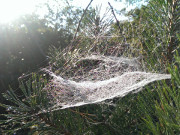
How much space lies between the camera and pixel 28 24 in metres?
4.63

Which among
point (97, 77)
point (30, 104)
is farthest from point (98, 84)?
point (30, 104)

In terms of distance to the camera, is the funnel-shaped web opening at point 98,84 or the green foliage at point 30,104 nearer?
the green foliage at point 30,104

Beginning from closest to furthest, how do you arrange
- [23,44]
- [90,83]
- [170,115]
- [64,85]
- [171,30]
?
[170,115] < [171,30] < [64,85] < [90,83] < [23,44]

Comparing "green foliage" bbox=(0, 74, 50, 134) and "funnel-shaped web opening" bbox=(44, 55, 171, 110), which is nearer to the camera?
"green foliage" bbox=(0, 74, 50, 134)

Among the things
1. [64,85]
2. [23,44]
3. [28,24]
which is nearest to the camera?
[64,85]

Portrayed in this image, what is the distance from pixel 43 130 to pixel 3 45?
3.66m

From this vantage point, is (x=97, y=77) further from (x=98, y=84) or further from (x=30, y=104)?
(x=30, y=104)

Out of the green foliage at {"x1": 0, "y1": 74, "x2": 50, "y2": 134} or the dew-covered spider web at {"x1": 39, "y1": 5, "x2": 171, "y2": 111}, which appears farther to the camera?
the dew-covered spider web at {"x1": 39, "y1": 5, "x2": 171, "y2": 111}

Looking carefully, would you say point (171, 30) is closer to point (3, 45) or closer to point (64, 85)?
point (64, 85)

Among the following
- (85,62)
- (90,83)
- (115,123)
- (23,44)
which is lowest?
(115,123)

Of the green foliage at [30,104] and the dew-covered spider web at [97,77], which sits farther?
the dew-covered spider web at [97,77]

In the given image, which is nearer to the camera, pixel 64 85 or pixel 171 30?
pixel 171 30

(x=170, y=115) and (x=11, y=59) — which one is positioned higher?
(x=11, y=59)

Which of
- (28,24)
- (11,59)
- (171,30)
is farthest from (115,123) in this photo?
(28,24)
